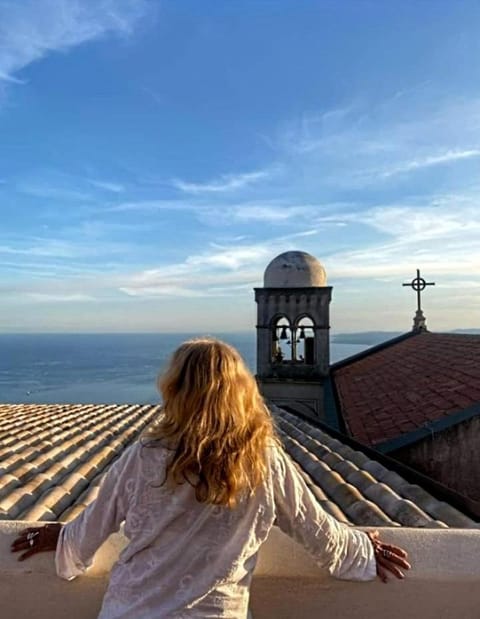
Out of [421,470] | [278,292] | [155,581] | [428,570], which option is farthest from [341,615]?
[278,292]

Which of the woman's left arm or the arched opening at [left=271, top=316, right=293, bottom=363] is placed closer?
the woman's left arm

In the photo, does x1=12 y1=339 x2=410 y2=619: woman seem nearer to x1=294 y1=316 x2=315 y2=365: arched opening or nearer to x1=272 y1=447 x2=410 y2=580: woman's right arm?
x1=272 y1=447 x2=410 y2=580: woman's right arm

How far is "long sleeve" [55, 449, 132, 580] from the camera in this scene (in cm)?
167

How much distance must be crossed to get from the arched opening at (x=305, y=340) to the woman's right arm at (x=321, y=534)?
11.8 metres

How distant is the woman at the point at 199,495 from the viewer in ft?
5.22

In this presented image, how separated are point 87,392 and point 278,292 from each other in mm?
58183

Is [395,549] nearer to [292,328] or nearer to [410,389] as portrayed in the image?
[410,389]

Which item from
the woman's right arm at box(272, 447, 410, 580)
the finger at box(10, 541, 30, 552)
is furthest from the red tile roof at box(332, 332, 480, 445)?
the finger at box(10, 541, 30, 552)

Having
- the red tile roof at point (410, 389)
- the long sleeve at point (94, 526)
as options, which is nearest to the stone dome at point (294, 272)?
the red tile roof at point (410, 389)

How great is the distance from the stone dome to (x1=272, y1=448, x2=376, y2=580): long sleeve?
11934mm

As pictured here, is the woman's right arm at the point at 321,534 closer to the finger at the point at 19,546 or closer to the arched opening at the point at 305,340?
the finger at the point at 19,546

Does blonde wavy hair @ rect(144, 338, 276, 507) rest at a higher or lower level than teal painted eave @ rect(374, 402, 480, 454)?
higher

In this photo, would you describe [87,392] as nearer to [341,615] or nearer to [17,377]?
[17,377]

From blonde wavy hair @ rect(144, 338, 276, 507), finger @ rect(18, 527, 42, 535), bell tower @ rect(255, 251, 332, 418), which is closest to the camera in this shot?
blonde wavy hair @ rect(144, 338, 276, 507)
